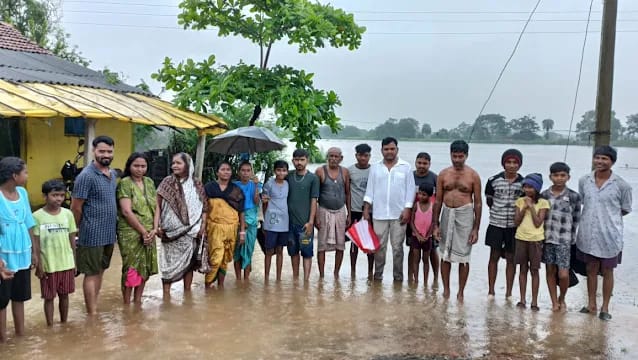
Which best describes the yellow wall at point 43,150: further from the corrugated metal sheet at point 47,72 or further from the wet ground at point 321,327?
the wet ground at point 321,327

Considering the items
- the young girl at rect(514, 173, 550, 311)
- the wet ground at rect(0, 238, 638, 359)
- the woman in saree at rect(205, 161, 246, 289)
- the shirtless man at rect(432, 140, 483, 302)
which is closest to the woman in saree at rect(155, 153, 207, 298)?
the woman in saree at rect(205, 161, 246, 289)

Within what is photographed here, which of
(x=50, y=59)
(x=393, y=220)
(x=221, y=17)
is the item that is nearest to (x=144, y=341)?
(x=393, y=220)

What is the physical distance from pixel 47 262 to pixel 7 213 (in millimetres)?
582

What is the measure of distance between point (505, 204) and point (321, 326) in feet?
7.31

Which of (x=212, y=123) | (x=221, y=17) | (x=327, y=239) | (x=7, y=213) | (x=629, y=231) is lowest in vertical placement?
(x=629, y=231)

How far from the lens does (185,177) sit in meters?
5.18

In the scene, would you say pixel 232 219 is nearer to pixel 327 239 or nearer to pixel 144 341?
pixel 327 239

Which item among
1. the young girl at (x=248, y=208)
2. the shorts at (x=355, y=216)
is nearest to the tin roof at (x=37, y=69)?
the young girl at (x=248, y=208)

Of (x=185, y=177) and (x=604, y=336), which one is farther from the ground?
(x=185, y=177)

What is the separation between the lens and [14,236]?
12.3ft

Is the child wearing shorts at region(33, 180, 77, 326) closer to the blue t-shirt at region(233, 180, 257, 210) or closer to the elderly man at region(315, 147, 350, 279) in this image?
the blue t-shirt at region(233, 180, 257, 210)

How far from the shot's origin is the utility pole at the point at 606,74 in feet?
19.5

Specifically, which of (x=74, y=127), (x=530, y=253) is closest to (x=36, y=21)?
(x=74, y=127)

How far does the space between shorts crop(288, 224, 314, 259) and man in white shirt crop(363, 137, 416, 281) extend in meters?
0.73
